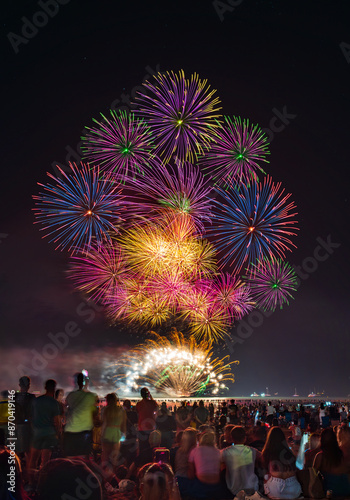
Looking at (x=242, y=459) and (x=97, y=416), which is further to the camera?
(x=97, y=416)

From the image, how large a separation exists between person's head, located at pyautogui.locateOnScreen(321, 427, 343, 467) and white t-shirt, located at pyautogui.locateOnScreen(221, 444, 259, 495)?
3.09 feet

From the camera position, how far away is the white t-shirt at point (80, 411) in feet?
25.7

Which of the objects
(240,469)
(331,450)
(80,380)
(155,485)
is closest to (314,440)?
(331,450)

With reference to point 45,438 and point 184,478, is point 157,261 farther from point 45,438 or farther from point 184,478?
point 184,478

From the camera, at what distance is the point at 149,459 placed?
352 inches

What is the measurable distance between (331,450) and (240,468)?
4.04ft

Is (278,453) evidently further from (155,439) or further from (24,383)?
(24,383)

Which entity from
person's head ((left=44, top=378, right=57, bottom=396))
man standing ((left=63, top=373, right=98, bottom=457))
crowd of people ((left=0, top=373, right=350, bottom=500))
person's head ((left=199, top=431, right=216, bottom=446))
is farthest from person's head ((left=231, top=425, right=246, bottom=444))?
person's head ((left=44, top=378, right=57, bottom=396))

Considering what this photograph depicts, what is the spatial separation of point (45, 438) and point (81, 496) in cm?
516

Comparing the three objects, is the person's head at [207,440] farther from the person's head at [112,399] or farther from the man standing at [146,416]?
the man standing at [146,416]

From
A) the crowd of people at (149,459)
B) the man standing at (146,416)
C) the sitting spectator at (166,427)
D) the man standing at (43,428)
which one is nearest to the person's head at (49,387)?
the crowd of people at (149,459)

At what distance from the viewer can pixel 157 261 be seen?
20.9 m

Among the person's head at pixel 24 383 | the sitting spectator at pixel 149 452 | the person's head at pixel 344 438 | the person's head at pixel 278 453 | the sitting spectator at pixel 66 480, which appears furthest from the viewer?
the sitting spectator at pixel 149 452

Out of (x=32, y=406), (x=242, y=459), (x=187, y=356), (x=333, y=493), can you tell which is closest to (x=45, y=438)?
(x=32, y=406)
